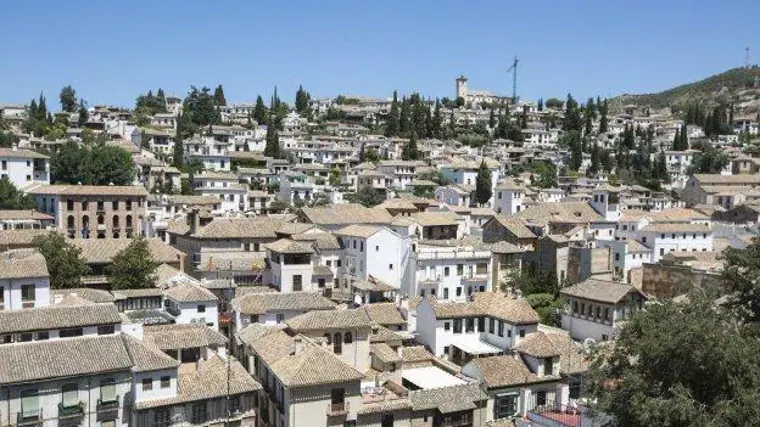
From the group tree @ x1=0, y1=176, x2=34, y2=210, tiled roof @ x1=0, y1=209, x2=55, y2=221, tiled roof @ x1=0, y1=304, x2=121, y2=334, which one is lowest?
tiled roof @ x1=0, y1=304, x2=121, y2=334

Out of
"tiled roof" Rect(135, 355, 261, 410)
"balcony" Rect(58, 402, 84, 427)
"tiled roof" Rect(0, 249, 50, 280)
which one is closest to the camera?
"balcony" Rect(58, 402, 84, 427)

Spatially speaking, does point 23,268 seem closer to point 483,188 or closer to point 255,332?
point 255,332

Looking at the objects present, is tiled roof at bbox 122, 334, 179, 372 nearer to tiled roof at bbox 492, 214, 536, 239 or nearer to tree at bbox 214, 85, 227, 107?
tiled roof at bbox 492, 214, 536, 239

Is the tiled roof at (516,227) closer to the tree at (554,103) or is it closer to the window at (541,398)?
the window at (541,398)

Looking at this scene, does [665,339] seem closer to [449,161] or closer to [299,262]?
[299,262]

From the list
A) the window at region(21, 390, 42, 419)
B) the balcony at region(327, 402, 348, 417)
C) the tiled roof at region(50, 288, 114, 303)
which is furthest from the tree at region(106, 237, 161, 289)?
the balcony at region(327, 402, 348, 417)

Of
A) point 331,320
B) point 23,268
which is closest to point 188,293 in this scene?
point 23,268

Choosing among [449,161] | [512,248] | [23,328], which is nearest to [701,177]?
[449,161]
